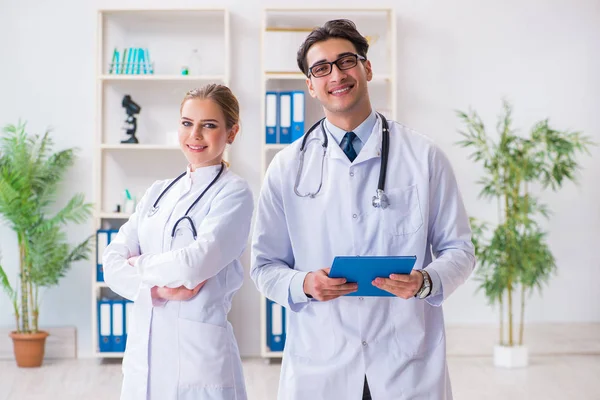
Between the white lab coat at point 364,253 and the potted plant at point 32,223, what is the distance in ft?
11.0

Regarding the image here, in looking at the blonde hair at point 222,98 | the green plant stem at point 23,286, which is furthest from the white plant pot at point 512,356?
the blonde hair at point 222,98

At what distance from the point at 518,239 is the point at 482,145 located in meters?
0.63

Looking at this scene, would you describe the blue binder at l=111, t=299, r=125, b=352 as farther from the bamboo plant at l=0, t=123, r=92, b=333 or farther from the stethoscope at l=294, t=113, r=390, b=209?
the stethoscope at l=294, t=113, r=390, b=209

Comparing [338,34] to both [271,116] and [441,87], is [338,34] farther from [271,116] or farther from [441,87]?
[441,87]

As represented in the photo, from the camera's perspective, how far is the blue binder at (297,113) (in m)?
5.00

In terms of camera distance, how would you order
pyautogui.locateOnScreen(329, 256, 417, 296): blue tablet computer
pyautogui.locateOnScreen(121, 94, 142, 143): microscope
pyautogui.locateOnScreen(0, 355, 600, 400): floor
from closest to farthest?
1. pyautogui.locateOnScreen(329, 256, 417, 296): blue tablet computer
2. pyautogui.locateOnScreen(0, 355, 600, 400): floor
3. pyautogui.locateOnScreen(121, 94, 142, 143): microscope

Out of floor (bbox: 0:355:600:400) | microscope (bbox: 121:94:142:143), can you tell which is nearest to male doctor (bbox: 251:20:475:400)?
floor (bbox: 0:355:600:400)

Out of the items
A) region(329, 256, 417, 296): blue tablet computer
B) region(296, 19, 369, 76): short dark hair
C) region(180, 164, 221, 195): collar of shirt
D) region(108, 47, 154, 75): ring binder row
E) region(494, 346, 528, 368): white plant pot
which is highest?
region(108, 47, 154, 75): ring binder row

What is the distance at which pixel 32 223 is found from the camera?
4.89 metres

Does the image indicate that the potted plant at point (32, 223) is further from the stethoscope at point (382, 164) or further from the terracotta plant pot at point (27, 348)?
the stethoscope at point (382, 164)

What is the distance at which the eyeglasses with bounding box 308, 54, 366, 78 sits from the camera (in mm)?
1788

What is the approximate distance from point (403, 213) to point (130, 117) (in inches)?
144

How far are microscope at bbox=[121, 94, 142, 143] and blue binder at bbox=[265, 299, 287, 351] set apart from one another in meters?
1.35

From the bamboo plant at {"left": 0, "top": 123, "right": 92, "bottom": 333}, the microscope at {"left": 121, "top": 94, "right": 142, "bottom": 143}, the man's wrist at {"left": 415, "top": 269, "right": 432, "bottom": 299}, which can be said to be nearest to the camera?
the man's wrist at {"left": 415, "top": 269, "right": 432, "bottom": 299}
